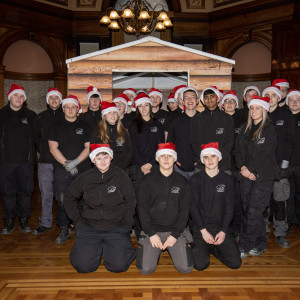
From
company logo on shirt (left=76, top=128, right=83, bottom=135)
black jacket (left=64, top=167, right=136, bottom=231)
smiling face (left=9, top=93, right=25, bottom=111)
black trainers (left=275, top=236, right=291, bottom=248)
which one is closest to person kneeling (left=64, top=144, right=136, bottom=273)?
black jacket (left=64, top=167, right=136, bottom=231)

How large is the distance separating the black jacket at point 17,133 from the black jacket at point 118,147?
1.13 metres

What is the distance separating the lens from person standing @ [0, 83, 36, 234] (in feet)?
16.7

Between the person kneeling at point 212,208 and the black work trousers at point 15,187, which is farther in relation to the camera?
the black work trousers at point 15,187

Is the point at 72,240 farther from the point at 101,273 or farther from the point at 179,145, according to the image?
the point at 179,145

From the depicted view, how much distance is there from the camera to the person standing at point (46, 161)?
16.8 feet

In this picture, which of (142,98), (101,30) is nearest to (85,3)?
(101,30)

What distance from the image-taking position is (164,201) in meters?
4.08

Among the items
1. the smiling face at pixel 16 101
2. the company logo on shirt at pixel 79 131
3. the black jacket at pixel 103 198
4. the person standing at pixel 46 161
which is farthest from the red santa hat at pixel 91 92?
the black jacket at pixel 103 198

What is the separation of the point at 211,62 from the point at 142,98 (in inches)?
66.8

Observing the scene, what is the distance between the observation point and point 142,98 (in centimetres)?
495

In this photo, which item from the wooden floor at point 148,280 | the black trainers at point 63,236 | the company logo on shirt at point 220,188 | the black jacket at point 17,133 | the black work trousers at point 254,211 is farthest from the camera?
the black jacket at point 17,133

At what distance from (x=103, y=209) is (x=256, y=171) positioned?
1.87 meters

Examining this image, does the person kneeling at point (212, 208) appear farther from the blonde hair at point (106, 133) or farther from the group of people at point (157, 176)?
the blonde hair at point (106, 133)

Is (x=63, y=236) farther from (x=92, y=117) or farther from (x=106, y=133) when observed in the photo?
(x=92, y=117)
